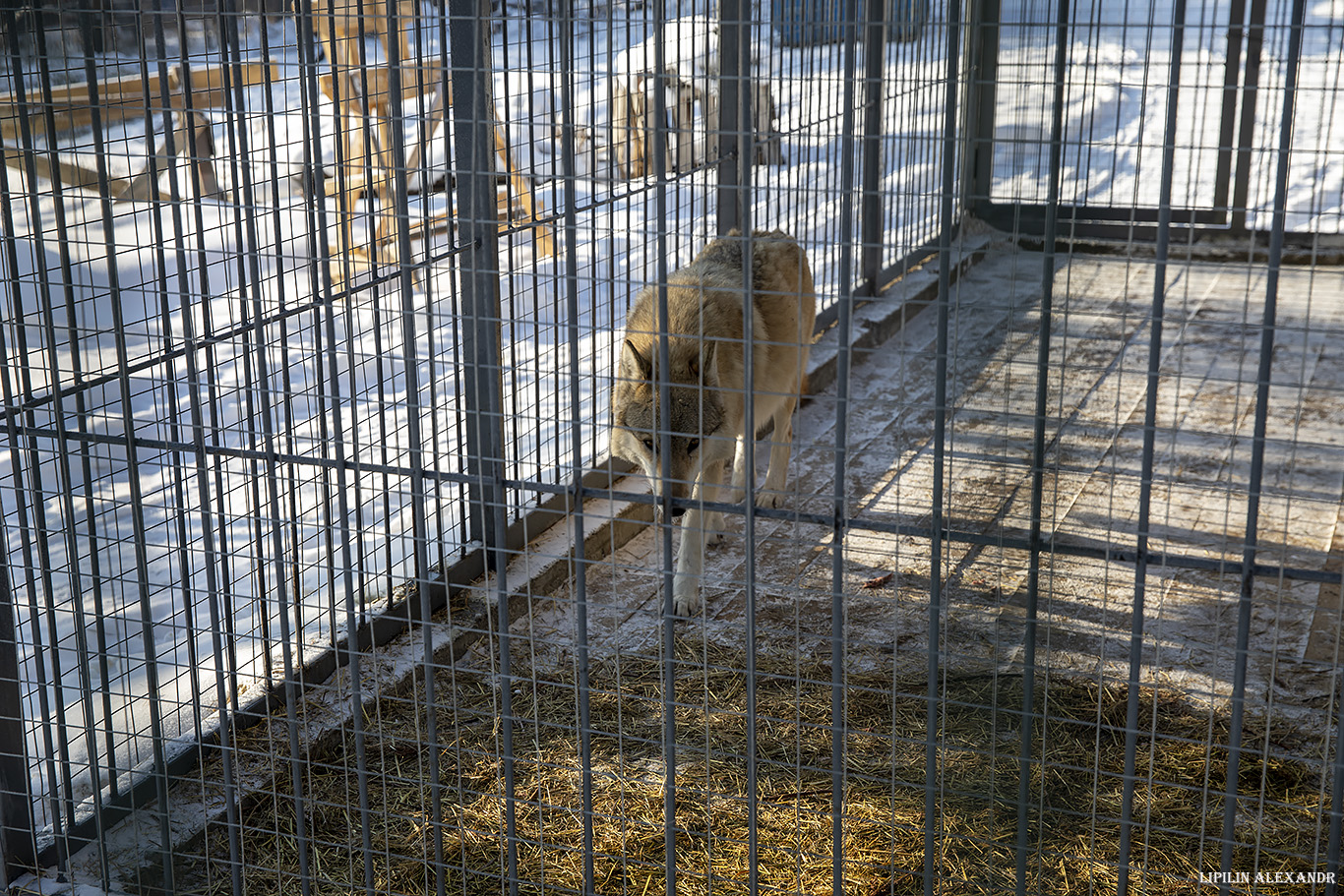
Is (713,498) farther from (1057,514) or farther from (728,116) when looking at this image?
(728,116)

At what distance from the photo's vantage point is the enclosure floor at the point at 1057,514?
2.40m

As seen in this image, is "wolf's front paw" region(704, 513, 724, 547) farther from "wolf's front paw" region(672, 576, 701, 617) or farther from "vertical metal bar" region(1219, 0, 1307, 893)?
"vertical metal bar" region(1219, 0, 1307, 893)

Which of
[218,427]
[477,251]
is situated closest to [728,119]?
[477,251]

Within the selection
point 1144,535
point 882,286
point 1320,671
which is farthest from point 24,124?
point 882,286

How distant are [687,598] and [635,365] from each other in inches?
48.8

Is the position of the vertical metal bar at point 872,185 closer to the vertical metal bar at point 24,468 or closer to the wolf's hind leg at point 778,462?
the wolf's hind leg at point 778,462

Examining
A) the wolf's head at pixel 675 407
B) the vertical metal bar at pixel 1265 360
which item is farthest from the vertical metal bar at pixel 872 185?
the vertical metal bar at pixel 1265 360

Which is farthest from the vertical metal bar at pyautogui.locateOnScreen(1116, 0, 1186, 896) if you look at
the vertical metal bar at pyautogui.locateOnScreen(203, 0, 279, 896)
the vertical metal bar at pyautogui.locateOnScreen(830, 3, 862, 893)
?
the vertical metal bar at pyautogui.locateOnScreen(203, 0, 279, 896)

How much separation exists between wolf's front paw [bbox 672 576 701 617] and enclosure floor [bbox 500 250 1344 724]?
0.10 meters

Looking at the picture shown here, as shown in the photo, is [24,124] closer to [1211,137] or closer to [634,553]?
[634,553]

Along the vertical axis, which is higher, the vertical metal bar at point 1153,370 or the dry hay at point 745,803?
the vertical metal bar at point 1153,370

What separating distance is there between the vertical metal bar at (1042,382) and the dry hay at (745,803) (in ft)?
0.88

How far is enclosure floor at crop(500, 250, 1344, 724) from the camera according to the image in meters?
2.40

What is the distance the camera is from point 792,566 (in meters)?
5.74
